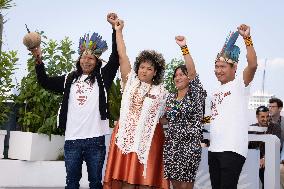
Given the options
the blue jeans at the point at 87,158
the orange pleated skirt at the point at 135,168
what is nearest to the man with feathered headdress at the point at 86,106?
the blue jeans at the point at 87,158

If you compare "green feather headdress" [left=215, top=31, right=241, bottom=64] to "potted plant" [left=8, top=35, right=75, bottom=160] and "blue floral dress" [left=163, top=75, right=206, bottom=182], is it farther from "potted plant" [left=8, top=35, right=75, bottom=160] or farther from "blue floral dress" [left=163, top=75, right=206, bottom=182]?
"potted plant" [left=8, top=35, right=75, bottom=160]

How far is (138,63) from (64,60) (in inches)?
152

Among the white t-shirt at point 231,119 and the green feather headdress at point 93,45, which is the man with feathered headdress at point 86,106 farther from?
the white t-shirt at point 231,119

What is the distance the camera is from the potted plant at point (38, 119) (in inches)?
260

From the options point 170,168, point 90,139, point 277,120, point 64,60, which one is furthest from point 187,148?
point 64,60

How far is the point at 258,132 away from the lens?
4.15 metres

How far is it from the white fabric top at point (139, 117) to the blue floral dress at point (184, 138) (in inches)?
5.4

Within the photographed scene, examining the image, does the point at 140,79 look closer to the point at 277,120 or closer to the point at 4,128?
the point at 277,120

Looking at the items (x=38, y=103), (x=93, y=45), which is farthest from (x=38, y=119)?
(x=93, y=45)

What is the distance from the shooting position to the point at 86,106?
3.62 m

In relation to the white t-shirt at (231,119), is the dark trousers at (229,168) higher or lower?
lower

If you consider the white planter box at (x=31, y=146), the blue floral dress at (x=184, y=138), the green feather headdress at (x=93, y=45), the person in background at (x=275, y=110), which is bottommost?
the white planter box at (x=31, y=146)

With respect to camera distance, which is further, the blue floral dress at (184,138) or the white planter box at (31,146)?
the white planter box at (31,146)

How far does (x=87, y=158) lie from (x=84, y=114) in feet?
1.27
